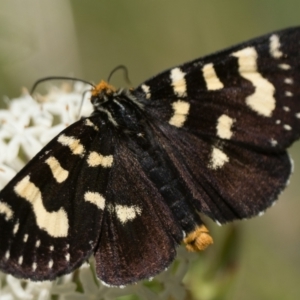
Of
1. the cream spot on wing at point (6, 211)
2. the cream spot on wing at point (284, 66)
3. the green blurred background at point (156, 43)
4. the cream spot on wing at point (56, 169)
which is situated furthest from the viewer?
the green blurred background at point (156, 43)

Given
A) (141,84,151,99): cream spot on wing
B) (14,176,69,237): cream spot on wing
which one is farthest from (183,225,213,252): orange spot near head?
(141,84,151,99): cream spot on wing

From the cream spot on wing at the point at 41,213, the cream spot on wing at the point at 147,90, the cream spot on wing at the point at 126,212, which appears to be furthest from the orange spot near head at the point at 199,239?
the cream spot on wing at the point at 147,90

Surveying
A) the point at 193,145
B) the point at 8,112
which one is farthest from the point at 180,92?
the point at 8,112

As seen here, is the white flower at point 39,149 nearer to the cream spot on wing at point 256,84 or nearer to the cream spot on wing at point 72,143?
the cream spot on wing at point 72,143

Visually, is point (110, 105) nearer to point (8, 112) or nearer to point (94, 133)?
point (94, 133)

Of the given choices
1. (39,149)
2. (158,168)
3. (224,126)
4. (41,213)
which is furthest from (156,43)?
(41,213)

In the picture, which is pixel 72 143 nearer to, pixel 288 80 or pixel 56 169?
pixel 56 169
